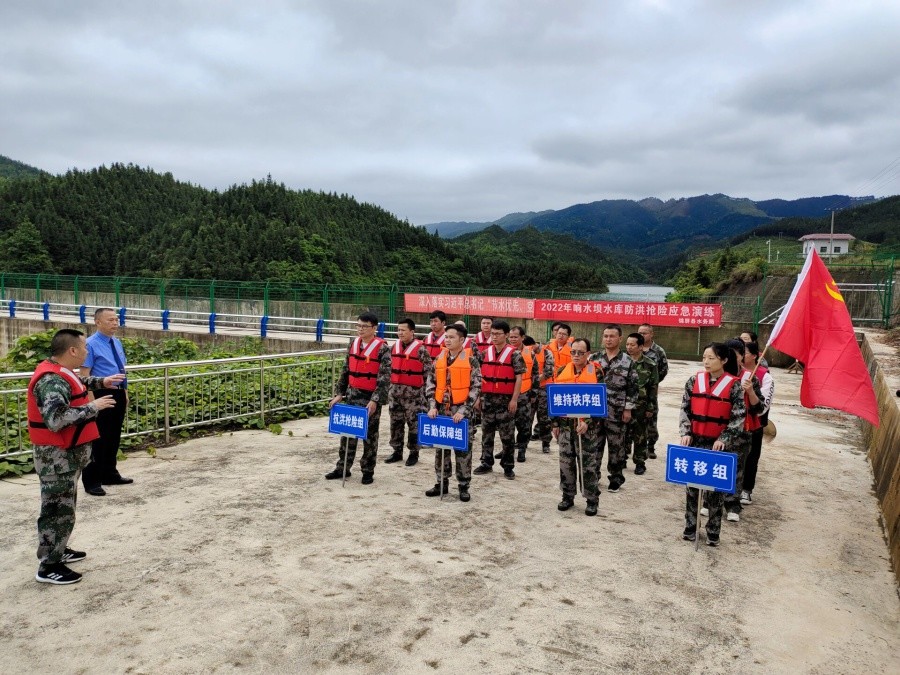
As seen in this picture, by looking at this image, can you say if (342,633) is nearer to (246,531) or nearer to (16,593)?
(246,531)

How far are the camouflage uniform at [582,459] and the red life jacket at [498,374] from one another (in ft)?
3.49

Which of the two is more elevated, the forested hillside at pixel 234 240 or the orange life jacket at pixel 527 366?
the forested hillside at pixel 234 240

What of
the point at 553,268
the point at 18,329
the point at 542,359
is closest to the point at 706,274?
the point at 553,268

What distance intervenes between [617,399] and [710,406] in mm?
1480

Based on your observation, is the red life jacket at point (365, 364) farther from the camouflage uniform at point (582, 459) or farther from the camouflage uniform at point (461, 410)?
the camouflage uniform at point (582, 459)

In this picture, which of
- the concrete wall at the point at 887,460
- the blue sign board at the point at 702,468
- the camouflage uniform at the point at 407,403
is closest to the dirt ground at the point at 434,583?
the concrete wall at the point at 887,460

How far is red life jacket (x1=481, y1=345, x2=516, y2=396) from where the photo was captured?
22.3 ft

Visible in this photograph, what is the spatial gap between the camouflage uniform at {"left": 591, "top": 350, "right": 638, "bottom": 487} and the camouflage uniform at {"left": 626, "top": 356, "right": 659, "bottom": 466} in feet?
2.03

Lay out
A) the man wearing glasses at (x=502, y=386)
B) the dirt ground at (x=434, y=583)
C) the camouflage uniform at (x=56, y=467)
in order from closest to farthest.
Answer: the dirt ground at (x=434, y=583)
the camouflage uniform at (x=56, y=467)
the man wearing glasses at (x=502, y=386)

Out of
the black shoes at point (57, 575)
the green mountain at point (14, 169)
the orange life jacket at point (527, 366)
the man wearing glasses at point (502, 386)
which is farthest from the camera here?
the green mountain at point (14, 169)

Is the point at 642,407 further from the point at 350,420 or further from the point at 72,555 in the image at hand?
the point at 72,555

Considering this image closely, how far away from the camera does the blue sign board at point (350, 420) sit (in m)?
6.15

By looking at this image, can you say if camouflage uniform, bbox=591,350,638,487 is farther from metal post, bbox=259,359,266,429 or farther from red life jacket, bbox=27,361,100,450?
metal post, bbox=259,359,266,429

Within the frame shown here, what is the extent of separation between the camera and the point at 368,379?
6.42 metres
